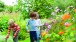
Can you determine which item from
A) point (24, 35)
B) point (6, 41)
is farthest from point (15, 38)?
point (24, 35)

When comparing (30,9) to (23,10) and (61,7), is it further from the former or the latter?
(61,7)

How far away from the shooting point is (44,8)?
18328 mm

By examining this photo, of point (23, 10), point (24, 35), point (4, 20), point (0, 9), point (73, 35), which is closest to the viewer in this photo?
point (73, 35)

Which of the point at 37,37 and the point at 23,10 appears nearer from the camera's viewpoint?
the point at 37,37

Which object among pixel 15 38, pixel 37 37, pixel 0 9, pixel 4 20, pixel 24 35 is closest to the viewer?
pixel 37 37

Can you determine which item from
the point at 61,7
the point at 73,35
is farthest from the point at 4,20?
the point at 73,35

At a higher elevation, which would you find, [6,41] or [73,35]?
[73,35]

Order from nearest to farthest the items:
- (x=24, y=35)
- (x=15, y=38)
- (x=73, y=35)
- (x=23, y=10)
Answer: (x=73, y=35)
(x=15, y=38)
(x=24, y=35)
(x=23, y=10)

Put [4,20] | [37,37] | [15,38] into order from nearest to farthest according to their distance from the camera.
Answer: [37,37]
[15,38]
[4,20]

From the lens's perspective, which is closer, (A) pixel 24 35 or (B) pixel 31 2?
(A) pixel 24 35

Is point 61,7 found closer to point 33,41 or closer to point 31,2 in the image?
point 31,2

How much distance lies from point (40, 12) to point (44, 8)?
0.30 m

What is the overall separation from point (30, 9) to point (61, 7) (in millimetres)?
1977

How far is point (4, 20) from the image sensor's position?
1623cm
